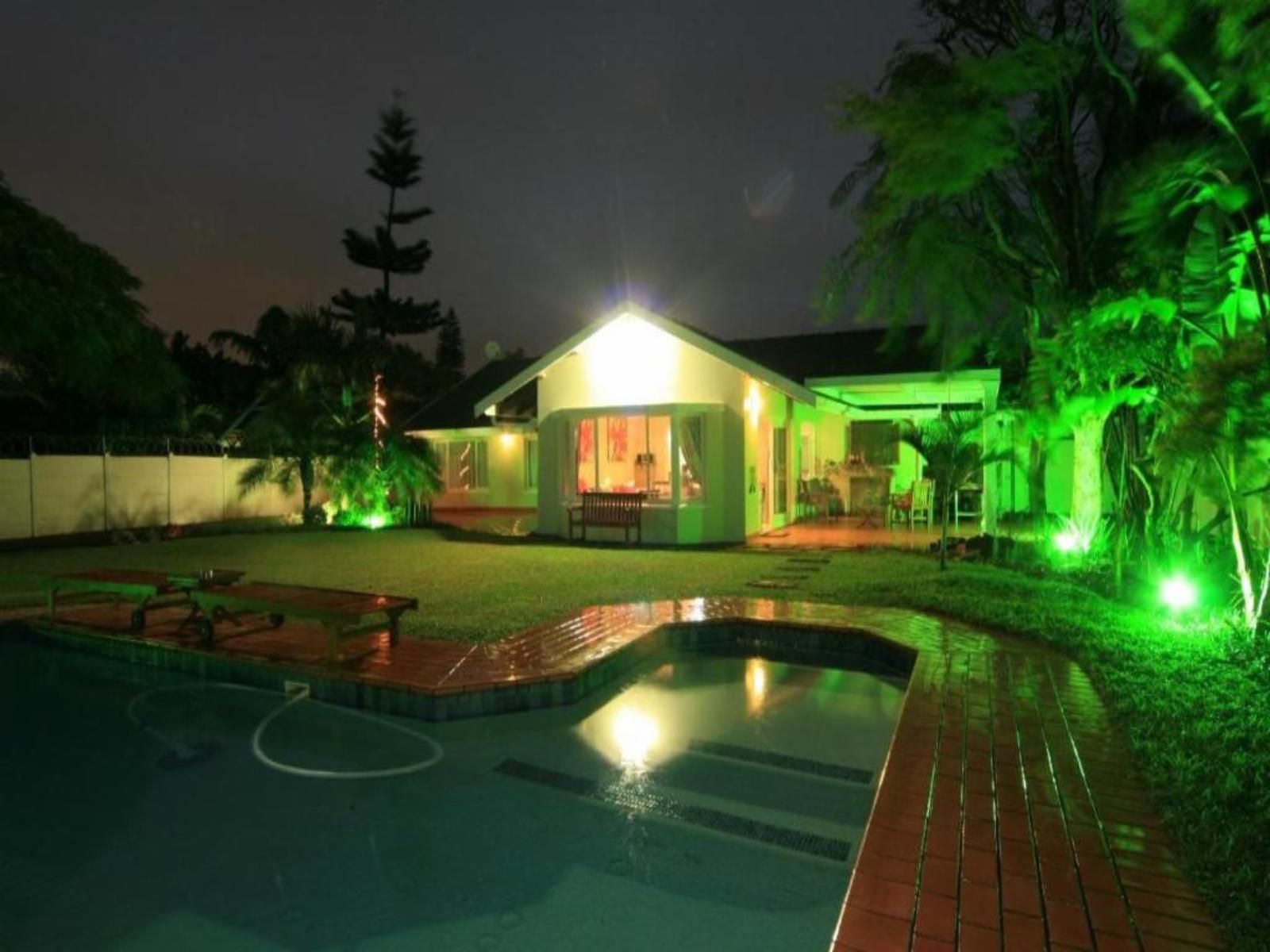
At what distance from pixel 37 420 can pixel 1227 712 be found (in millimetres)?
24274

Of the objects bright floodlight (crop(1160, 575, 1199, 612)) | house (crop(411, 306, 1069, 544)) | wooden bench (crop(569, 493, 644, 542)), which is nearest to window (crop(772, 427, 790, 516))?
house (crop(411, 306, 1069, 544))

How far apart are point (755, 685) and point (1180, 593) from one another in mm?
4902

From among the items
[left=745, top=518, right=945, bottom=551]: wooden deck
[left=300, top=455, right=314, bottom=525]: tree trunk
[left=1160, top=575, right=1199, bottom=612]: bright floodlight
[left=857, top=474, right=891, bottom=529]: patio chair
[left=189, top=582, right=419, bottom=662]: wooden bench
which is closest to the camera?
[left=189, top=582, right=419, bottom=662]: wooden bench

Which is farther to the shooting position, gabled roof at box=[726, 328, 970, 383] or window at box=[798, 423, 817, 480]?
window at box=[798, 423, 817, 480]

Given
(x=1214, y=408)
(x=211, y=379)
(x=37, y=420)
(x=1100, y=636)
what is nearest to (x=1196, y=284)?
(x=1214, y=408)

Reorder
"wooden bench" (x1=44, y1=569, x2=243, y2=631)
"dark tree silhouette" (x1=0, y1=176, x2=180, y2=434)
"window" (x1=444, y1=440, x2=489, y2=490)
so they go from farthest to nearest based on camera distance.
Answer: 1. "window" (x1=444, y1=440, x2=489, y2=490)
2. "dark tree silhouette" (x1=0, y1=176, x2=180, y2=434)
3. "wooden bench" (x1=44, y1=569, x2=243, y2=631)

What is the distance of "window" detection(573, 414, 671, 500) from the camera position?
1555 cm

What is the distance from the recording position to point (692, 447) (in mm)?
14844

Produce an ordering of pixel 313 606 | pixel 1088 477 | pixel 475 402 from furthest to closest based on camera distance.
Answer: pixel 475 402, pixel 1088 477, pixel 313 606

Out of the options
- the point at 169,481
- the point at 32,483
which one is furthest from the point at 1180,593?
the point at 169,481

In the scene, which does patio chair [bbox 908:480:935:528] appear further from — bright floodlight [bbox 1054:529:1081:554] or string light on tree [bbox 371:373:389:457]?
string light on tree [bbox 371:373:389:457]

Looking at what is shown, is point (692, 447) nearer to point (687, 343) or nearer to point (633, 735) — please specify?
point (687, 343)

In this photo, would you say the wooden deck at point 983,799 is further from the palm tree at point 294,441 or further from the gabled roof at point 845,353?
the palm tree at point 294,441

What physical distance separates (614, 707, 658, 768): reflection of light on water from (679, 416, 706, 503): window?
8.82 m
